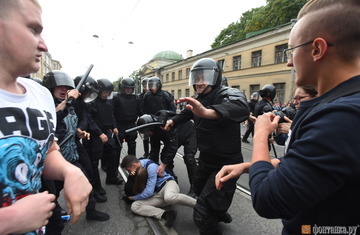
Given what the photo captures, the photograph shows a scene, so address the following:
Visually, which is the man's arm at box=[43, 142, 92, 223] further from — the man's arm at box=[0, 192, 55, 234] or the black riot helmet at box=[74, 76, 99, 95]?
the black riot helmet at box=[74, 76, 99, 95]

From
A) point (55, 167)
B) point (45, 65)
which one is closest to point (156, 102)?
point (55, 167)

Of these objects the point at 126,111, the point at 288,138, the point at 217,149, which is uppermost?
the point at 288,138

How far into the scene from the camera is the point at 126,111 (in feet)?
15.7

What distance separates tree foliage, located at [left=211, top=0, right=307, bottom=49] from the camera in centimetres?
2084

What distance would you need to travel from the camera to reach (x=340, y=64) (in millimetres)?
791

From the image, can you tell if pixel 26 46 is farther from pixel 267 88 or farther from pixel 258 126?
pixel 267 88

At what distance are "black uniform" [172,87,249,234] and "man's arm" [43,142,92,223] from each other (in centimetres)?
132

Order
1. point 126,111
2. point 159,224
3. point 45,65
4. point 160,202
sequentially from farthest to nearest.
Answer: point 45,65, point 126,111, point 160,202, point 159,224

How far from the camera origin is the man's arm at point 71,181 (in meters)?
0.86

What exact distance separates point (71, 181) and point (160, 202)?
2.20 metres

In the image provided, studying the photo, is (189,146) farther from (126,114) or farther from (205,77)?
(126,114)

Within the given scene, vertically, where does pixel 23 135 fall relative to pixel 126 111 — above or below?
above

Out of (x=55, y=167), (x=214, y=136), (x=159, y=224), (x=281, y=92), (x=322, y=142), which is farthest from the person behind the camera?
(x=281, y=92)

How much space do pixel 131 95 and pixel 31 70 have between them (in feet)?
13.3
